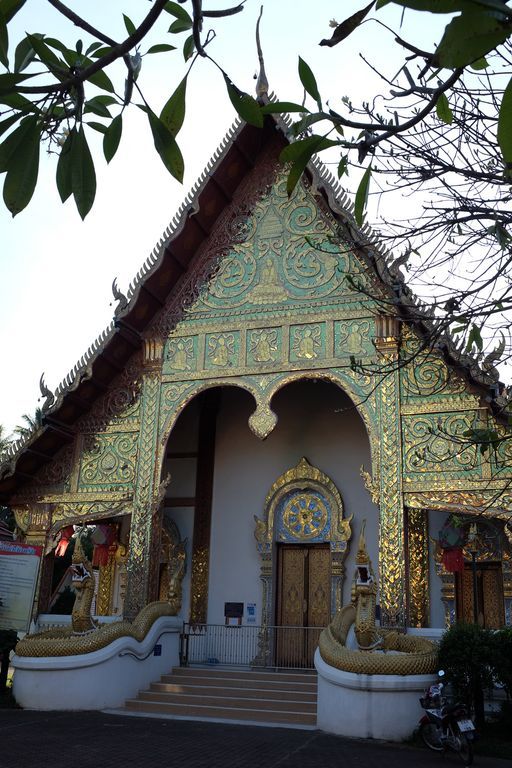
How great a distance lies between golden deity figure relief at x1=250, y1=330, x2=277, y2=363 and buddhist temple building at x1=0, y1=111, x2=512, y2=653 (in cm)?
2

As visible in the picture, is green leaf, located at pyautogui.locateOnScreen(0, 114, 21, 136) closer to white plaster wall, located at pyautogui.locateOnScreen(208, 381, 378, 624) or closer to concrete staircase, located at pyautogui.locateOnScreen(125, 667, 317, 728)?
concrete staircase, located at pyautogui.locateOnScreen(125, 667, 317, 728)

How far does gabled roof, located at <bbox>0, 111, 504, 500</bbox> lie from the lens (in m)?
10.7

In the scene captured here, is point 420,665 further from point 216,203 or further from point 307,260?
point 216,203

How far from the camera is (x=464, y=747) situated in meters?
6.10

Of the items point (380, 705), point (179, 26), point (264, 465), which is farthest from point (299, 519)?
point (179, 26)

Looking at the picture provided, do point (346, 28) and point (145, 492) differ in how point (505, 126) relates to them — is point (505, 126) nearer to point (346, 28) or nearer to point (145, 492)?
point (346, 28)

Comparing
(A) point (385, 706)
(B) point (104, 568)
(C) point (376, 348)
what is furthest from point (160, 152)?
(B) point (104, 568)

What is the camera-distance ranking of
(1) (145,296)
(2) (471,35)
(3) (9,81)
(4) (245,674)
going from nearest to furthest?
(2) (471,35) → (3) (9,81) → (4) (245,674) → (1) (145,296)

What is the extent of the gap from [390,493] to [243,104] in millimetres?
7792

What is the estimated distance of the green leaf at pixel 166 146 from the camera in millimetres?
1663

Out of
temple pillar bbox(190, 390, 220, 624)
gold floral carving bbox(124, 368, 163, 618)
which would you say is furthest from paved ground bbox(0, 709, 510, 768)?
temple pillar bbox(190, 390, 220, 624)

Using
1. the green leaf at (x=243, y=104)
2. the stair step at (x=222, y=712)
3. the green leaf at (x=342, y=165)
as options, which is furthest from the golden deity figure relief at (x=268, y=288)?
→ the green leaf at (x=243, y=104)

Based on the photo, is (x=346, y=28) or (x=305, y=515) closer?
(x=346, y=28)

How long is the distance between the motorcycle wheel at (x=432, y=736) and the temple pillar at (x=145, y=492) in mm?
4252
